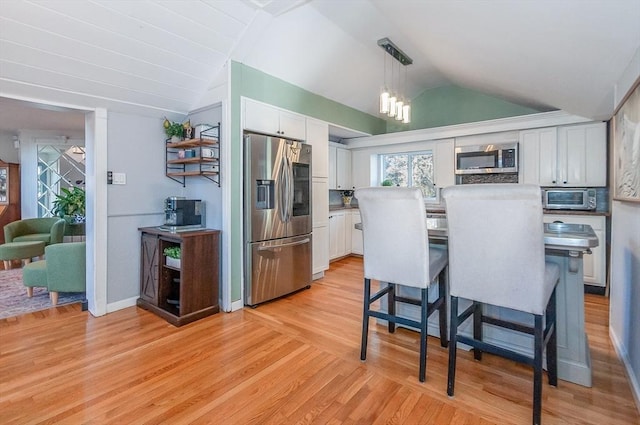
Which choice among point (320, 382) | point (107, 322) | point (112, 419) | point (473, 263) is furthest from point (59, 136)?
point (473, 263)

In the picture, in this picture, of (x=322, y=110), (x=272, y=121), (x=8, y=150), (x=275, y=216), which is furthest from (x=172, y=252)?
(x=8, y=150)

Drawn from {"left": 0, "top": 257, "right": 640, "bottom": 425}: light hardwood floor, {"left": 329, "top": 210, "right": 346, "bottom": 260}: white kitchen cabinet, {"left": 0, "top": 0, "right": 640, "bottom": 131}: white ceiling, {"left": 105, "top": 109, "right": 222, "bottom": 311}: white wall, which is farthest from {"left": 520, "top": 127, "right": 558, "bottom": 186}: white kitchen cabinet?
{"left": 105, "top": 109, "right": 222, "bottom": 311}: white wall

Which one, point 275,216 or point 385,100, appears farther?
point 275,216

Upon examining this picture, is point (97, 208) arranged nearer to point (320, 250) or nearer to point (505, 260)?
point (320, 250)

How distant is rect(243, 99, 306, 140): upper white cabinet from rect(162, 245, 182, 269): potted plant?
1.42m

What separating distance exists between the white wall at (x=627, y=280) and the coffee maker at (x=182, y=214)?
3.48 m

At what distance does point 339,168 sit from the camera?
18.6 ft

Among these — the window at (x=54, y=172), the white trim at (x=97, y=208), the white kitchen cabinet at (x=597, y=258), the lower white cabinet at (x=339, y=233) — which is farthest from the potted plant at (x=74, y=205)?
the white kitchen cabinet at (x=597, y=258)

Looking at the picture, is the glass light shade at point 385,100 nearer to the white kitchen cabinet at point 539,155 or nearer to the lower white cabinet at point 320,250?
the lower white cabinet at point 320,250

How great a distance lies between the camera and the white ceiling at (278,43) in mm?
1981

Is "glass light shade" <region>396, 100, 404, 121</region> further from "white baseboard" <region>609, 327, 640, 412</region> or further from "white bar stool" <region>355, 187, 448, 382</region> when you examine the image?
"white baseboard" <region>609, 327, 640, 412</region>

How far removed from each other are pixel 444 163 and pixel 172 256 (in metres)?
4.01

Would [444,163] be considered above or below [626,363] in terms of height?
above

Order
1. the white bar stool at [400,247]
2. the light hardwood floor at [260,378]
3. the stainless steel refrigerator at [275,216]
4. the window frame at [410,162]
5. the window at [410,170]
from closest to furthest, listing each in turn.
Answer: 1. the light hardwood floor at [260,378]
2. the white bar stool at [400,247]
3. the stainless steel refrigerator at [275,216]
4. the window frame at [410,162]
5. the window at [410,170]
